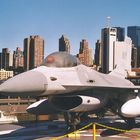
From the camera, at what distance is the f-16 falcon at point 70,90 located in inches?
520

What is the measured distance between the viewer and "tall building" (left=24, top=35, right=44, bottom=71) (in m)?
184

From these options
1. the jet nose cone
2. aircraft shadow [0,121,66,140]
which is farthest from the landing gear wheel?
the jet nose cone

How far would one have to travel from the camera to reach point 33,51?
186 m

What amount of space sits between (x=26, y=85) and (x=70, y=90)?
278 cm

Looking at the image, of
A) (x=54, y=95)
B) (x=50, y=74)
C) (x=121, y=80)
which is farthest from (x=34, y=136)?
(x=121, y=80)

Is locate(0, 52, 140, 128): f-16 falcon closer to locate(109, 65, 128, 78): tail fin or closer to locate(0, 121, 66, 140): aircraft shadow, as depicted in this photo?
locate(0, 121, 66, 140): aircraft shadow

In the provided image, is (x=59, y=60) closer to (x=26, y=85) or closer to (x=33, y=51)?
(x=26, y=85)

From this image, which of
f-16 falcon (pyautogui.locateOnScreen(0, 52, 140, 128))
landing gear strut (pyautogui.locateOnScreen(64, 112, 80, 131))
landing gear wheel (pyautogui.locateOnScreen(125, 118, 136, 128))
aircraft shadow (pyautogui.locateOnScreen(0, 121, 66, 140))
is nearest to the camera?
f-16 falcon (pyautogui.locateOnScreen(0, 52, 140, 128))

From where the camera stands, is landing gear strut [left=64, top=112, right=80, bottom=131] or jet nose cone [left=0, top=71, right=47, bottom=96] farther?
landing gear strut [left=64, top=112, right=80, bottom=131]

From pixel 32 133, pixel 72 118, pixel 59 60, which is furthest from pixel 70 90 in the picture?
pixel 32 133

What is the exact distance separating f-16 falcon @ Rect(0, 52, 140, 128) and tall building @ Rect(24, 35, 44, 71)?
163342mm

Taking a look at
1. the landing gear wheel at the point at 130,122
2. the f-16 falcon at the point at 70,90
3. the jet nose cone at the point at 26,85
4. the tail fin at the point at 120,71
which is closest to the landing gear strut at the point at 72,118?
the f-16 falcon at the point at 70,90

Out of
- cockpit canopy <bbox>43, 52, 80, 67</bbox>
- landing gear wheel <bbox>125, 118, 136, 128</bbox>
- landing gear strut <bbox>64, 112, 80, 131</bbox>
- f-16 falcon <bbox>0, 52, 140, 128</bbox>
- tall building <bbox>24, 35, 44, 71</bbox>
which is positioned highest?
tall building <bbox>24, 35, 44, 71</bbox>

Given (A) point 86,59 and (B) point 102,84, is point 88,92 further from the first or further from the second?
(A) point 86,59
